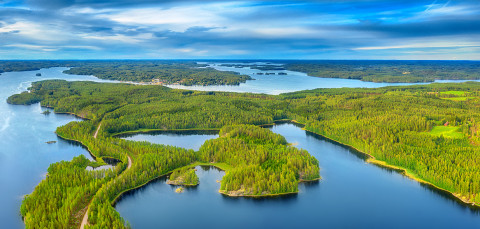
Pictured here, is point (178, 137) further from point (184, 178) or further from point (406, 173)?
point (406, 173)

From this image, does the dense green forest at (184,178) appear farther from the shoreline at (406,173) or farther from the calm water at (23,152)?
the shoreline at (406,173)

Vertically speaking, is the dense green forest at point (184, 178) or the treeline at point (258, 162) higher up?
the treeline at point (258, 162)

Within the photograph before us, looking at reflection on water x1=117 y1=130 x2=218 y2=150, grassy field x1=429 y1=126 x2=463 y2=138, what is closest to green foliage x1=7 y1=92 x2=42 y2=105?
reflection on water x1=117 y1=130 x2=218 y2=150

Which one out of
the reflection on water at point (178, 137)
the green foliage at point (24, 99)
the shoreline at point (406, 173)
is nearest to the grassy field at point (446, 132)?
the shoreline at point (406, 173)

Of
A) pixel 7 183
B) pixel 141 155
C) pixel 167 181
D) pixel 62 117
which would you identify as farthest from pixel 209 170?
pixel 62 117

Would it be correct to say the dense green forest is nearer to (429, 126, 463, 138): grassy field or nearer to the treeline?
the treeline
